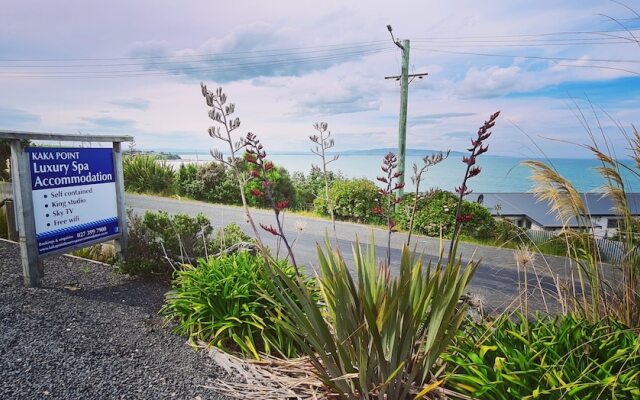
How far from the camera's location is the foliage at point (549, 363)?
2.11m

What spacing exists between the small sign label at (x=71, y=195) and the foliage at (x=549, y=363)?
484cm

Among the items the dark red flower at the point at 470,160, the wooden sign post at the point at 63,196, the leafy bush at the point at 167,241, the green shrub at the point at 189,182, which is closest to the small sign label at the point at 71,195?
the wooden sign post at the point at 63,196

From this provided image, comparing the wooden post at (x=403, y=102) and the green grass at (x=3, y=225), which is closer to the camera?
the green grass at (x=3, y=225)

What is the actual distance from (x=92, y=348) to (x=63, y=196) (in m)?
2.82

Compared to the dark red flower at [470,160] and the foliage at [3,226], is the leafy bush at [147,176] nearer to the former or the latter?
the foliage at [3,226]

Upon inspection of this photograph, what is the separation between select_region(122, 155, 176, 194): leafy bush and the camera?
15.9 metres

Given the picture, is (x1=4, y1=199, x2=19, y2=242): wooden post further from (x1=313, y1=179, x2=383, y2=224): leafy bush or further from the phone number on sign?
(x1=313, y1=179, x2=383, y2=224): leafy bush

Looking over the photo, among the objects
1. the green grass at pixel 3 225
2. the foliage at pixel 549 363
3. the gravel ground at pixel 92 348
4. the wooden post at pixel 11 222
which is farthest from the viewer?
the green grass at pixel 3 225

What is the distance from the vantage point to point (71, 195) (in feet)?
17.4

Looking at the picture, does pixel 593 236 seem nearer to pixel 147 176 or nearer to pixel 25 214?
pixel 25 214

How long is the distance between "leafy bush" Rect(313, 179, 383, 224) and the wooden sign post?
7341 millimetres

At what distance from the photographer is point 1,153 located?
36.4 ft

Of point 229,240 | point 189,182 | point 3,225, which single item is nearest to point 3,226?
point 3,225

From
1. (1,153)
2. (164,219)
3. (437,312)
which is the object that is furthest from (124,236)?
(1,153)
